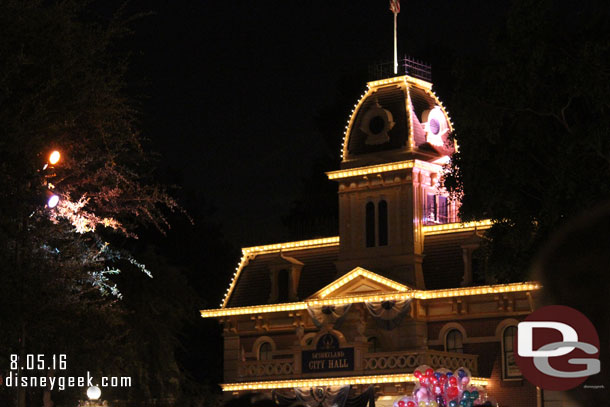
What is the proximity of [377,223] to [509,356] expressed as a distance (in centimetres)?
636

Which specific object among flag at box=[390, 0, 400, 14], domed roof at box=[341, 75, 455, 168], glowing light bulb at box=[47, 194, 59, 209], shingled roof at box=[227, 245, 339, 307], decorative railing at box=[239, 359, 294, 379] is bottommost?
decorative railing at box=[239, 359, 294, 379]

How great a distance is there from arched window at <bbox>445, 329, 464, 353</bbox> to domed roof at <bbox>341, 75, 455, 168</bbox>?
18.9 feet

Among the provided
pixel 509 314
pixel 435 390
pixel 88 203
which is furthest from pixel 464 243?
pixel 88 203

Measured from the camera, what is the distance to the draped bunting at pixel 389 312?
38562 millimetres

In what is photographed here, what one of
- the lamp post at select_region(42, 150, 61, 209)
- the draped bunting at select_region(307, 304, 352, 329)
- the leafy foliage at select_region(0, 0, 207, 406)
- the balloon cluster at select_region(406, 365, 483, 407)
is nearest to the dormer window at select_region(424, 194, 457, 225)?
the draped bunting at select_region(307, 304, 352, 329)

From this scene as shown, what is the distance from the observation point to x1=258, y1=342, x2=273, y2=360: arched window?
141 feet

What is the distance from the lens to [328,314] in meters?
40.5

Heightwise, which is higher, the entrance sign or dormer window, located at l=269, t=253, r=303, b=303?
dormer window, located at l=269, t=253, r=303, b=303

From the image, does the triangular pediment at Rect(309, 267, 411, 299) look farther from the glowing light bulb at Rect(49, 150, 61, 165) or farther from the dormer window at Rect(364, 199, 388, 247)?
the glowing light bulb at Rect(49, 150, 61, 165)

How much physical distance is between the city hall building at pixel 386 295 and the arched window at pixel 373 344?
4 cm

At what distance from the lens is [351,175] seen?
1597 inches

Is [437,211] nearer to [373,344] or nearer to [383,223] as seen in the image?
[383,223]

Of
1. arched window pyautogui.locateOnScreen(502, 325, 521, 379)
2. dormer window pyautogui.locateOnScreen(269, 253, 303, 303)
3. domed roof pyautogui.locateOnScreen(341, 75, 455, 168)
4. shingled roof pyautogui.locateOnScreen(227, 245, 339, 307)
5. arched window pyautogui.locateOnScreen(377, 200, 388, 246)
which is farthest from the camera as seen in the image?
dormer window pyautogui.locateOnScreen(269, 253, 303, 303)

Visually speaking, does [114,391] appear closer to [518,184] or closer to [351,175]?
[351,175]
